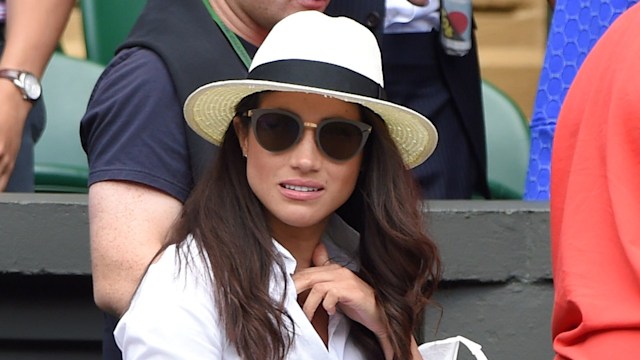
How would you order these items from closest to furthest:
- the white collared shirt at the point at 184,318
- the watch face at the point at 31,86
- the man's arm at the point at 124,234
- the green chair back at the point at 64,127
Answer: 1. the white collared shirt at the point at 184,318
2. the man's arm at the point at 124,234
3. the watch face at the point at 31,86
4. the green chair back at the point at 64,127

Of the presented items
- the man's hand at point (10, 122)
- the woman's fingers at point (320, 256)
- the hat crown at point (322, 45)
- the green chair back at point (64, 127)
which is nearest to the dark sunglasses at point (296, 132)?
the hat crown at point (322, 45)

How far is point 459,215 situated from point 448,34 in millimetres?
600

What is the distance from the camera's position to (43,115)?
4.44m

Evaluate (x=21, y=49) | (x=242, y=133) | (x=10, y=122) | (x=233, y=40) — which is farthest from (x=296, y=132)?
(x=21, y=49)

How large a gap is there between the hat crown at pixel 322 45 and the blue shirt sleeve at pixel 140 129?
0.87 feet

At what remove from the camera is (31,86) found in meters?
4.04

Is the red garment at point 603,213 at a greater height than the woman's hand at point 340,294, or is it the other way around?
the red garment at point 603,213

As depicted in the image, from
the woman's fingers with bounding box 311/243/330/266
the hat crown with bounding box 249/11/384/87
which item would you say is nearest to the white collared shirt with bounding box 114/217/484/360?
the woman's fingers with bounding box 311/243/330/266

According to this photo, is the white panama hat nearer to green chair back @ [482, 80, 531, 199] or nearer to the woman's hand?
the woman's hand

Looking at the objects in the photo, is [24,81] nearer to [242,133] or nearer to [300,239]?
[242,133]

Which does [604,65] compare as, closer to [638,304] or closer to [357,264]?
[638,304]

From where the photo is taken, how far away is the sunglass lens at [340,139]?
3.00 m

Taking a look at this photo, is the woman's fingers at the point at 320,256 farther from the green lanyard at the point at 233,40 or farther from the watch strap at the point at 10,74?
the watch strap at the point at 10,74

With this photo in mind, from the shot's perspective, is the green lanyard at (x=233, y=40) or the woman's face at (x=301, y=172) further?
the green lanyard at (x=233, y=40)
